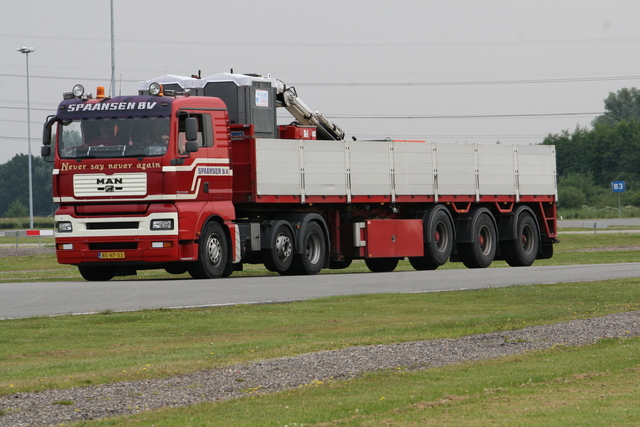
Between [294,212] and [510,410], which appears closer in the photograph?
[510,410]

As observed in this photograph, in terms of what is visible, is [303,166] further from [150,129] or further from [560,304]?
[560,304]

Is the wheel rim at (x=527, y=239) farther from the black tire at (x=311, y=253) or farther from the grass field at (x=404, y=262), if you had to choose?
the black tire at (x=311, y=253)

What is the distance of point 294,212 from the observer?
84.0 feet

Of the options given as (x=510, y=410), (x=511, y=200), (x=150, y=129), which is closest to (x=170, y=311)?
(x=150, y=129)

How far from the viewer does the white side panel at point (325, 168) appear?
2567 centimetres

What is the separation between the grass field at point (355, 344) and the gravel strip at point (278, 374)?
27cm

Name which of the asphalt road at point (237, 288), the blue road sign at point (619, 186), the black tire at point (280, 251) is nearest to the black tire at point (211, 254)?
the asphalt road at point (237, 288)

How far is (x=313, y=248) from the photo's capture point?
2598 centimetres

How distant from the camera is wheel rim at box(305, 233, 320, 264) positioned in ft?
84.8

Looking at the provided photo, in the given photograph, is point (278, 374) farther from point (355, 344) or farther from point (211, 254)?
point (211, 254)

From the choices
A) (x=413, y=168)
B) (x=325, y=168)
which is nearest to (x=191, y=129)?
(x=325, y=168)

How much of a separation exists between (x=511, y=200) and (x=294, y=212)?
7758mm

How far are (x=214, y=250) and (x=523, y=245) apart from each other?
1119cm

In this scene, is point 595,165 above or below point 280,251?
above
